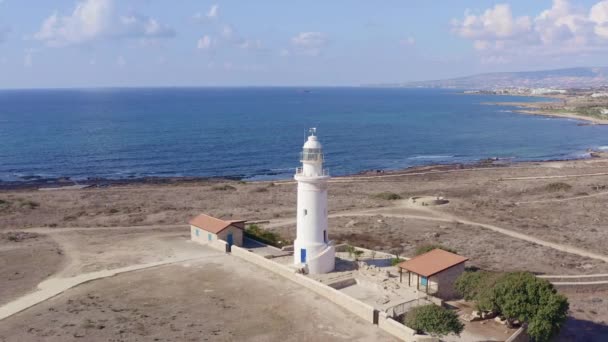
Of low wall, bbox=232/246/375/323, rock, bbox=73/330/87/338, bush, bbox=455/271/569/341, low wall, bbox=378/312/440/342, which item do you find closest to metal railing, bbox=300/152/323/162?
low wall, bbox=232/246/375/323

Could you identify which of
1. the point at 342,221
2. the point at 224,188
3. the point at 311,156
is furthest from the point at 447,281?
the point at 224,188

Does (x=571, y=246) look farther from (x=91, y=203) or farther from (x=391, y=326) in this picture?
(x=91, y=203)

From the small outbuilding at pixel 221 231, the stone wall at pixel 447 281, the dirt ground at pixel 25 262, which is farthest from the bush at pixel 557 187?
the dirt ground at pixel 25 262

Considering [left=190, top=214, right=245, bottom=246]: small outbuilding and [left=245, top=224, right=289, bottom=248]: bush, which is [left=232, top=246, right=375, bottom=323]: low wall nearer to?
[left=190, top=214, right=245, bottom=246]: small outbuilding

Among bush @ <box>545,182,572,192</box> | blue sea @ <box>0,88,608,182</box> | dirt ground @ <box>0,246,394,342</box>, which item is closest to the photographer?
dirt ground @ <box>0,246,394,342</box>

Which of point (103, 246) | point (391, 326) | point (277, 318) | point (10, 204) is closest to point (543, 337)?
point (391, 326)
